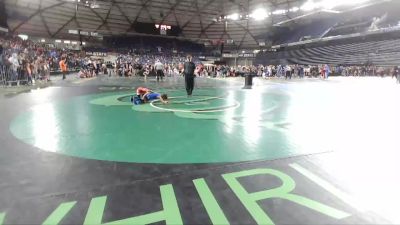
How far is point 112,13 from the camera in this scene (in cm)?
4225

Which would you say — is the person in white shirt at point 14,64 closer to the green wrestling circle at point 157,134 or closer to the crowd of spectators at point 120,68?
the crowd of spectators at point 120,68

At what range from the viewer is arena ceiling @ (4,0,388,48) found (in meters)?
36.0

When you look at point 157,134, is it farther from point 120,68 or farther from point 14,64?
point 120,68

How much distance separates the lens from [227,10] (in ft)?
142

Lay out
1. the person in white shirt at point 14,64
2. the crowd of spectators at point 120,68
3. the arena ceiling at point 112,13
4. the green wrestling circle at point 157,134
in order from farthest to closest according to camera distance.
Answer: the arena ceiling at point 112,13 < the crowd of spectators at point 120,68 < the person in white shirt at point 14,64 < the green wrestling circle at point 157,134

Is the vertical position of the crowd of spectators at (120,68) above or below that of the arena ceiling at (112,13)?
below

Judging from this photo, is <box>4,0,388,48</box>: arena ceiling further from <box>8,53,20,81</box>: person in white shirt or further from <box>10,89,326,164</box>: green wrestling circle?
<box>10,89,326,164</box>: green wrestling circle

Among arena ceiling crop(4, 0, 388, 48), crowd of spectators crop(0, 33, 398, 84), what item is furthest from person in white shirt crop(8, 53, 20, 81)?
arena ceiling crop(4, 0, 388, 48)

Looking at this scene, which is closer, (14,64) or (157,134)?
(157,134)

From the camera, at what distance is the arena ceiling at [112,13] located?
3600 cm

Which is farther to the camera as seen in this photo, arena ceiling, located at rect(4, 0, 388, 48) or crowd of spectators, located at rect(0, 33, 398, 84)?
arena ceiling, located at rect(4, 0, 388, 48)

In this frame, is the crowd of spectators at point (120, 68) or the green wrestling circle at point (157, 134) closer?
the green wrestling circle at point (157, 134)

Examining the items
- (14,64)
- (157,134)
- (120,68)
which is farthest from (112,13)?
(157,134)

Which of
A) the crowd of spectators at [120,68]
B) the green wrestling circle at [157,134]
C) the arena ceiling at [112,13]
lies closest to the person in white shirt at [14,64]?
the crowd of spectators at [120,68]
